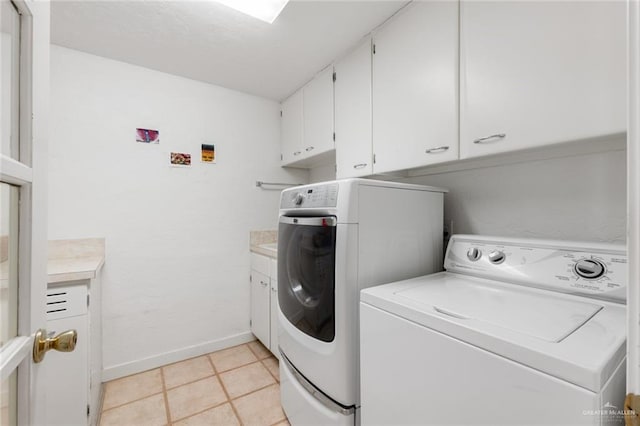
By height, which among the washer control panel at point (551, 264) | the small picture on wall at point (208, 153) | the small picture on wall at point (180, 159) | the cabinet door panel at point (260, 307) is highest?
the small picture on wall at point (208, 153)

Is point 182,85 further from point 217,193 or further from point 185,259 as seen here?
point 185,259

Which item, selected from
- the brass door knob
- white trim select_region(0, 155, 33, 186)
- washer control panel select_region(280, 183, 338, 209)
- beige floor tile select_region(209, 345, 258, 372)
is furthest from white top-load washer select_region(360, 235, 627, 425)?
beige floor tile select_region(209, 345, 258, 372)

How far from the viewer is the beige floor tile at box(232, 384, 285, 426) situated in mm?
1596

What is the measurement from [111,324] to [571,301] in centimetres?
265

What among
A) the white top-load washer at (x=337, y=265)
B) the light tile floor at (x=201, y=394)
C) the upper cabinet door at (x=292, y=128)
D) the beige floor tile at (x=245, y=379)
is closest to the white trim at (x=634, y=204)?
the white top-load washer at (x=337, y=265)

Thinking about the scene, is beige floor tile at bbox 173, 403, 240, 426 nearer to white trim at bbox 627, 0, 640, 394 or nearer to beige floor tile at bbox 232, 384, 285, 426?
beige floor tile at bbox 232, 384, 285, 426

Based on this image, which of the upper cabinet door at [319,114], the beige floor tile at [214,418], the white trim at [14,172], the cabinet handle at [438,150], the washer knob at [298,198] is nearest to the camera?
the white trim at [14,172]

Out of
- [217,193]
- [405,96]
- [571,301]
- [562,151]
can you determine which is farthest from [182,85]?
[571,301]

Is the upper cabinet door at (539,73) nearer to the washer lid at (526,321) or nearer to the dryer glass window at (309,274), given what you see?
the washer lid at (526,321)

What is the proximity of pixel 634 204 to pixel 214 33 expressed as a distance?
205cm

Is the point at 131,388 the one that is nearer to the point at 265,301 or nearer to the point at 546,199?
the point at 265,301

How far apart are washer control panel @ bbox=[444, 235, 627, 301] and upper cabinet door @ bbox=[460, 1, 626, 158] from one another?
1.29 ft

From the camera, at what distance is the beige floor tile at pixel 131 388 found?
1769mm

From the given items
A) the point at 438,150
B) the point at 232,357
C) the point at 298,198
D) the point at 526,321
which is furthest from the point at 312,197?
the point at 232,357
